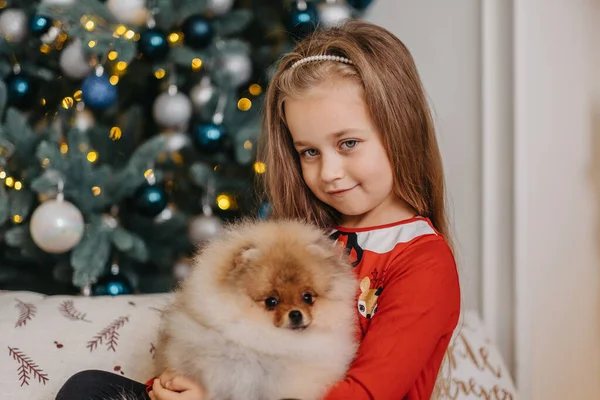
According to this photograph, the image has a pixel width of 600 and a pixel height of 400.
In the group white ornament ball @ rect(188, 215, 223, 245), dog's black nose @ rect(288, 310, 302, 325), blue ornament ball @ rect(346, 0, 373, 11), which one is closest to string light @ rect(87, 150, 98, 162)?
white ornament ball @ rect(188, 215, 223, 245)

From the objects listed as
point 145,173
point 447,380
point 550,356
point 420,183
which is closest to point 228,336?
point 420,183

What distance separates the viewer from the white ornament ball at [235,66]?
207cm

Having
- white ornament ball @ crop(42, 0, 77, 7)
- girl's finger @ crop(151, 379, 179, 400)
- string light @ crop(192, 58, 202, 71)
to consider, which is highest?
white ornament ball @ crop(42, 0, 77, 7)

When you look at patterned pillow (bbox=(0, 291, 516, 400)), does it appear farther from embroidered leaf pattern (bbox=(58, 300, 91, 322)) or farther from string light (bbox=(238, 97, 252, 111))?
A: string light (bbox=(238, 97, 252, 111))

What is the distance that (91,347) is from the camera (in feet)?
4.96

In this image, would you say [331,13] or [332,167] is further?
[331,13]

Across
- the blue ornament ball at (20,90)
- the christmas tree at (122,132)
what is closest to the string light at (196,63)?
the christmas tree at (122,132)

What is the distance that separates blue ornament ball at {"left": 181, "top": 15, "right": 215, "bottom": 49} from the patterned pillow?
850mm

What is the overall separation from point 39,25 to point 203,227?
849 millimetres

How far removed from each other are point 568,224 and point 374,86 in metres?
1.03

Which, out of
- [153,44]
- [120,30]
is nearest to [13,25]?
[120,30]

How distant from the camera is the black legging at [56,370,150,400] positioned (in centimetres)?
116

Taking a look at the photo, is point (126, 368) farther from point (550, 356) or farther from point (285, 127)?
point (550, 356)

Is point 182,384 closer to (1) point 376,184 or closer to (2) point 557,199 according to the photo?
(1) point 376,184
